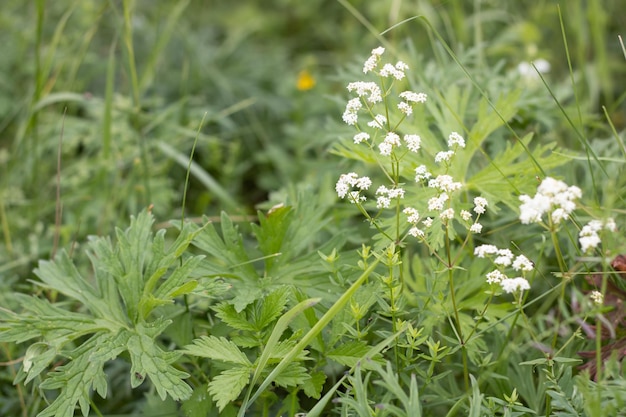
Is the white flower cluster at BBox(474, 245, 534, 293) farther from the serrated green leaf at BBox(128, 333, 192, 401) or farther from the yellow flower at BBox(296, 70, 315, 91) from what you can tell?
the yellow flower at BBox(296, 70, 315, 91)

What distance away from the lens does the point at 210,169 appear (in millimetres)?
3162

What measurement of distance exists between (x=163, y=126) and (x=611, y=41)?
8.07 ft

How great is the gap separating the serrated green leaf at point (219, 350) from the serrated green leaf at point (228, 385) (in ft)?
0.08

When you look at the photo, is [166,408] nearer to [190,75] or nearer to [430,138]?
[430,138]

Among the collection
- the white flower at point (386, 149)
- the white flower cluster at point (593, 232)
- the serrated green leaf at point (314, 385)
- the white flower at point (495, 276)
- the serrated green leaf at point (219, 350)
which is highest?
the white flower at point (386, 149)

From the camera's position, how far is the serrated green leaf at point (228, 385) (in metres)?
1.45

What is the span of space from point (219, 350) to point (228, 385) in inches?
3.5

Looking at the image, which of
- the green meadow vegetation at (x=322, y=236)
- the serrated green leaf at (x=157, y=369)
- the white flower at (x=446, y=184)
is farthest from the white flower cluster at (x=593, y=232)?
the serrated green leaf at (x=157, y=369)

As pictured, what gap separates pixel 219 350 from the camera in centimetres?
154

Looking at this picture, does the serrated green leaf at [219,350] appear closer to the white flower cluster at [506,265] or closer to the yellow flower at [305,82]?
the white flower cluster at [506,265]

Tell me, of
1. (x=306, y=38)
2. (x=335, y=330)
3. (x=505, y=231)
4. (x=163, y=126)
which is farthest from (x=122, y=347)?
(x=306, y=38)

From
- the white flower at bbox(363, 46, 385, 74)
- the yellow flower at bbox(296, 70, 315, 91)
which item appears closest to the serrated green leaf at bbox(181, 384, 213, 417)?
the white flower at bbox(363, 46, 385, 74)

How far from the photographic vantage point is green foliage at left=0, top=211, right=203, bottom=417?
153cm

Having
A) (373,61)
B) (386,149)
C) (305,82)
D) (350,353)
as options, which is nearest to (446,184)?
(386,149)
